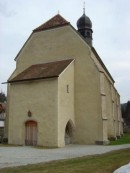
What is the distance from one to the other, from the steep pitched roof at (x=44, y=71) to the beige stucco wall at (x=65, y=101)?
520 mm

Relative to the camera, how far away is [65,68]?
28156mm

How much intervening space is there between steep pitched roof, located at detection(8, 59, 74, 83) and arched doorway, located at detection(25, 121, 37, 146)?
3888 mm

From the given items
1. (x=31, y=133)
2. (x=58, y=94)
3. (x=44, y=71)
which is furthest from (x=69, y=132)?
(x=44, y=71)

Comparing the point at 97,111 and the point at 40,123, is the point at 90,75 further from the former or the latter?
the point at 40,123

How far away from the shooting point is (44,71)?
28.5 m

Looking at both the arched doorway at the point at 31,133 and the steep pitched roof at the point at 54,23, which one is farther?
the steep pitched roof at the point at 54,23

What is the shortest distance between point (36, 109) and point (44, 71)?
3.57 meters

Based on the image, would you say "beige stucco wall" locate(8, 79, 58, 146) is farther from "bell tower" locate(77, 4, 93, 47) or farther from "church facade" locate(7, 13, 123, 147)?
"bell tower" locate(77, 4, 93, 47)

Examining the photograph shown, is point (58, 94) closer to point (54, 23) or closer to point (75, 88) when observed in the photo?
point (75, 88)

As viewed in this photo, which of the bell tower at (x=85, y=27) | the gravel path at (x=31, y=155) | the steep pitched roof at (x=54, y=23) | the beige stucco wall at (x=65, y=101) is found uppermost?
the bell tower at (x=85, y=27)

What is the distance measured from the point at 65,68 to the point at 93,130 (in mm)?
5985

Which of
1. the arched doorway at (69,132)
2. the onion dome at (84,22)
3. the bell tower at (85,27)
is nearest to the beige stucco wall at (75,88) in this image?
the arched doorway at (69,132)

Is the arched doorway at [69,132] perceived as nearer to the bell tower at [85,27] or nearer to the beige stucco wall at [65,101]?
the beige stucco wall at [65,101]

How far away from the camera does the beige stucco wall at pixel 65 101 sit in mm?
26386
